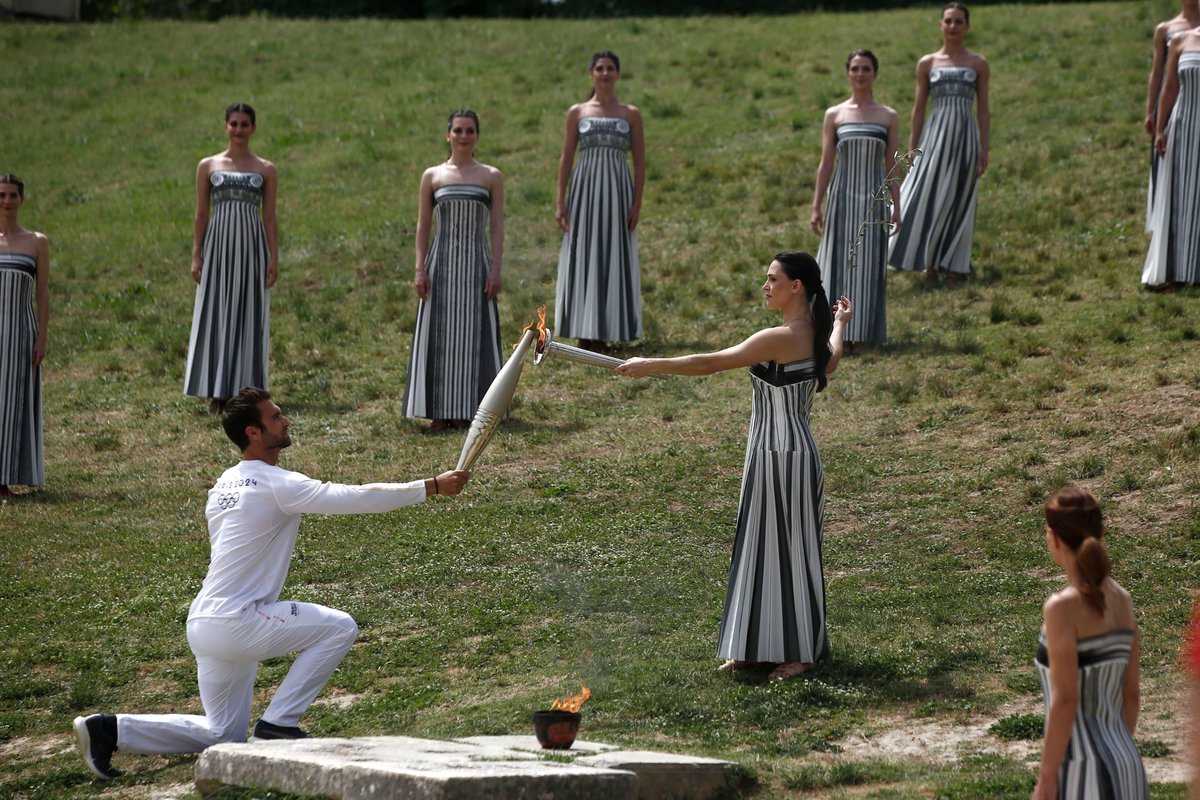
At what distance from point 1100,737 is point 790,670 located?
2707 mm

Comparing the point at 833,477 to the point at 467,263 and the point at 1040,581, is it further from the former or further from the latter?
the point at 467,263

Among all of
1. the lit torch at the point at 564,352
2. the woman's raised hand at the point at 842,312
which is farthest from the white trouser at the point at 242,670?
the woman's raised hand at the point at 842,312

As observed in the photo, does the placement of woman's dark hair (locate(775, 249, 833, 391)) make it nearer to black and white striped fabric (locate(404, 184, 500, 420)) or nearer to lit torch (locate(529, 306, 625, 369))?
lit torch (locate(529, 306, 625, 369))

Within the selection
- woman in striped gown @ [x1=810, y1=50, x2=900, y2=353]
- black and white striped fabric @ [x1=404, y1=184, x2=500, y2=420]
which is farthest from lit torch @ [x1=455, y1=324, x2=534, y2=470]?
woman in striped gown @ [x1=810, y1=50, x2=900, y2=353]

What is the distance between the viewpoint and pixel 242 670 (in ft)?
22.6

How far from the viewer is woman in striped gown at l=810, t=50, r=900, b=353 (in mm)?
13109

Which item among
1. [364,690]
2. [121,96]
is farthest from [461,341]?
[121,96]

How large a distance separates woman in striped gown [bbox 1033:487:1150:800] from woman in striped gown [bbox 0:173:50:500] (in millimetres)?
8989

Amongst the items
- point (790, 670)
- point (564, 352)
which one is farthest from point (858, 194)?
point (564, 352)

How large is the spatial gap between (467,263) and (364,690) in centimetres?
524

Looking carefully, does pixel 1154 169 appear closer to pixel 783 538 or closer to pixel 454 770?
pixel 783 538

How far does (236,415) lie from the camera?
6.89 m

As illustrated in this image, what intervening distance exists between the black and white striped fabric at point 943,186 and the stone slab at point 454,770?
9.52 m

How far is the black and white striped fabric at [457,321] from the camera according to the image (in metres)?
12.5
